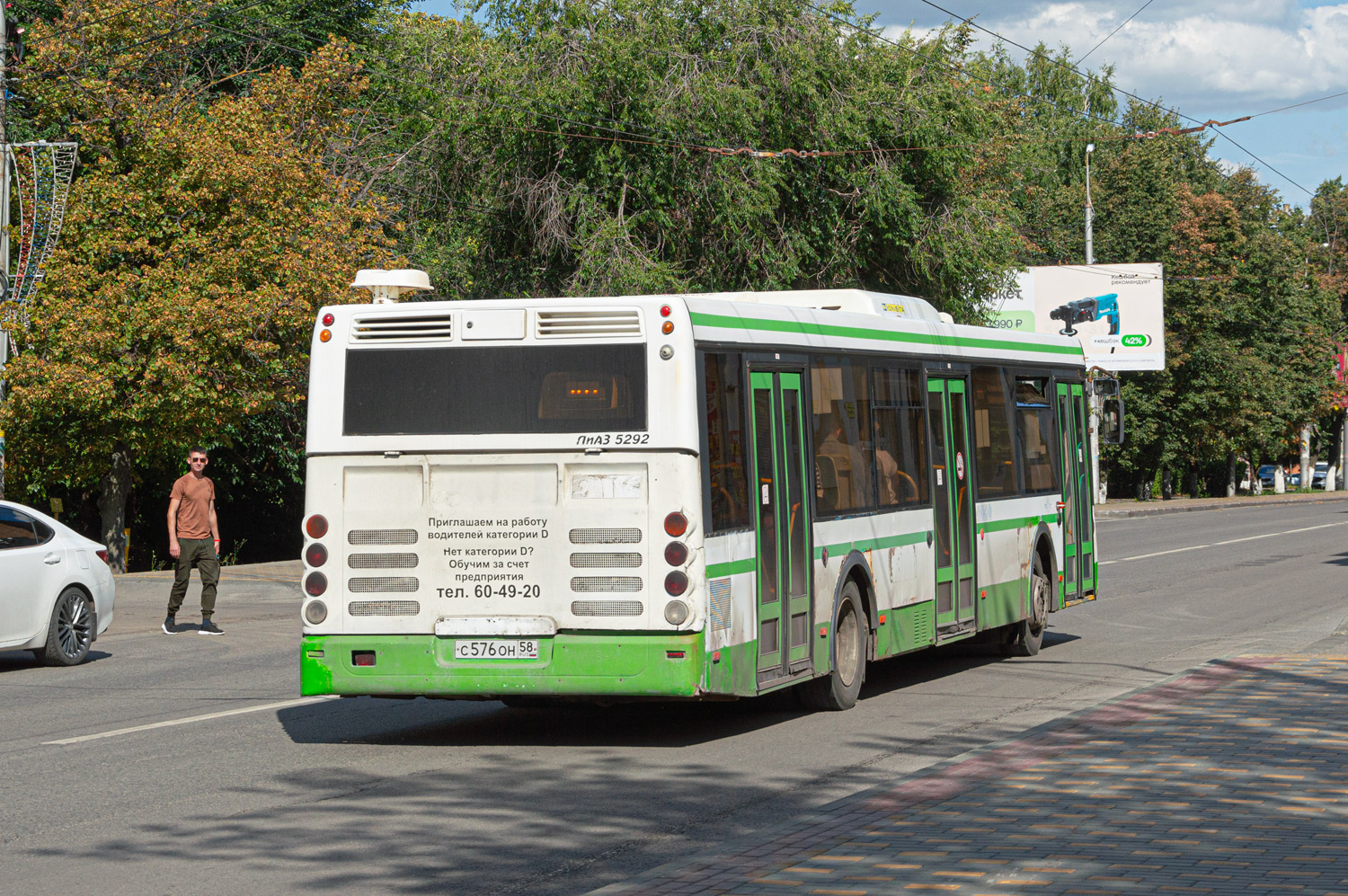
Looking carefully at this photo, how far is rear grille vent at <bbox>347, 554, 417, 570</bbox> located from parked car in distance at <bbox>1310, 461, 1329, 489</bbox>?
9497 cm

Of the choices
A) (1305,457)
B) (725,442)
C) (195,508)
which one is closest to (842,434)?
(725,442)

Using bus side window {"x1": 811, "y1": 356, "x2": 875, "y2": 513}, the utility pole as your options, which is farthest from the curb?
bus side window {"x1": 811, "y1": 356, "x2": 875, "y2": 513}

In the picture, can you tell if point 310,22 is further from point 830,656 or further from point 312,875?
point 312,875

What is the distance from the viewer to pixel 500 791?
8695 mm

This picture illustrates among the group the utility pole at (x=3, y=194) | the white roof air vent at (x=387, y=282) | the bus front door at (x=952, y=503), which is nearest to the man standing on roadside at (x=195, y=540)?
the utility pole at (x=3, y=194)

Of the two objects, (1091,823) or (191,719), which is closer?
(1091,823)

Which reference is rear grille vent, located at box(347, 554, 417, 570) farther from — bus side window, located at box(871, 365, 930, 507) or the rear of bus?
bus side window, located at box(871, 365, 930, 507)

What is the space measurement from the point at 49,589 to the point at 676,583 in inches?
300

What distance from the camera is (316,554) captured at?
10148 millimetres

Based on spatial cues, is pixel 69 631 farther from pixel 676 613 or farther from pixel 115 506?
pixel 115 506

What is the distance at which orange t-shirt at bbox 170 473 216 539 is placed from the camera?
698 inches

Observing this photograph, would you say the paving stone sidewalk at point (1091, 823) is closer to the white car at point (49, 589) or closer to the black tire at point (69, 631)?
the white car at point (49, 589)

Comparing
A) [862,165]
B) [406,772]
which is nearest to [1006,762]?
[406,772]

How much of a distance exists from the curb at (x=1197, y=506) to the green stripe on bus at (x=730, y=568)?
40.7m
